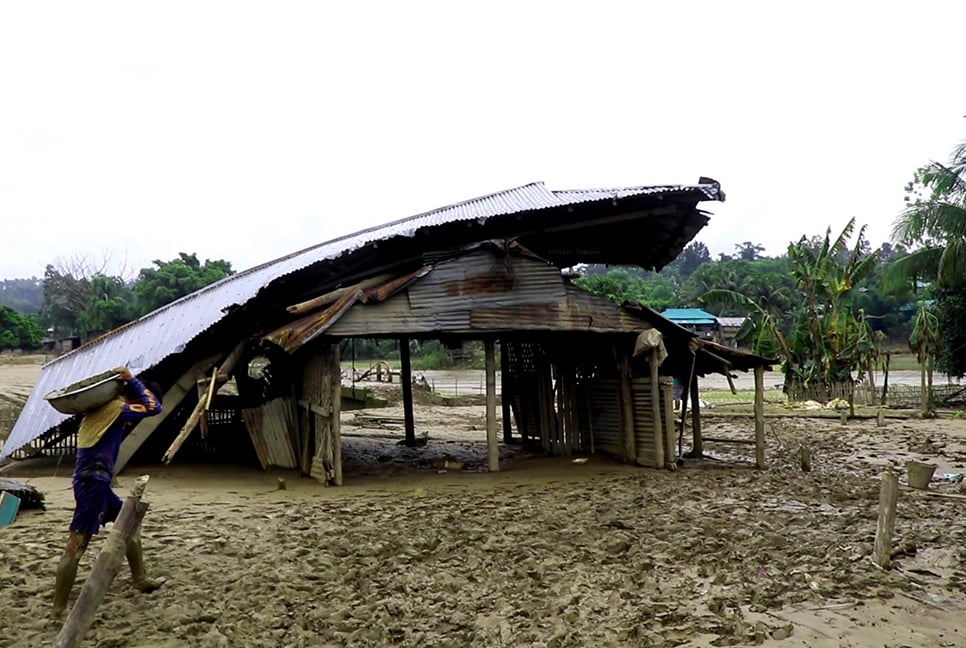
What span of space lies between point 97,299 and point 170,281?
338 inches

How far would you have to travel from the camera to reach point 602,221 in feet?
37.5

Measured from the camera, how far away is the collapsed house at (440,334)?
9.93 meters

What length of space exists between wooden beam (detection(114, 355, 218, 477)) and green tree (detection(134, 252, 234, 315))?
31.2 m

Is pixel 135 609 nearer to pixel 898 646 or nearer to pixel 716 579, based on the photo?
pixel 716 579

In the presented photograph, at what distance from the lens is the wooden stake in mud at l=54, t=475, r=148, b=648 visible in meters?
3.71

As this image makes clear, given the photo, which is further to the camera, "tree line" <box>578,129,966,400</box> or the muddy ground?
"tree line" <box>578,129,966,400</box>

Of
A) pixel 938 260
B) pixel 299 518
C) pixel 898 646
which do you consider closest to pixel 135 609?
pixel 299 518

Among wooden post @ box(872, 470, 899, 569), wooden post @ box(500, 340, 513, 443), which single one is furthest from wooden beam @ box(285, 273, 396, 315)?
wooden post @ box(872, 470, 899, 569)

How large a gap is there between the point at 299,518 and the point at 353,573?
6.32ft

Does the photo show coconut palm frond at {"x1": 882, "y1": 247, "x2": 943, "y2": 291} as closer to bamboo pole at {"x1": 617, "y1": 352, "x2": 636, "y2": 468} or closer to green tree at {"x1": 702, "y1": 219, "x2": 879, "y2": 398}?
green tree at {"x1": 702, "y1": 219, "x2": 879, "y2": 398}

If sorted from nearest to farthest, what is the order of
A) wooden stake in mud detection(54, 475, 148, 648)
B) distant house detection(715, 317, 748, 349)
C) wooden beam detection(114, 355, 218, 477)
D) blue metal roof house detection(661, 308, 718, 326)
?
wooden stake in mud detection(54, 475, 148, 648) < wooden beam detection(114, 355, 218, 477) < blue metal roof house detection(661, 308, 718, 326) < distant house detection(715, 317, 748, 349)

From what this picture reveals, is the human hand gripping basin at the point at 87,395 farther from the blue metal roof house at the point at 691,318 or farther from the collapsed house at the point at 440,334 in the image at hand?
the blue metal roof house at the point at 691,318

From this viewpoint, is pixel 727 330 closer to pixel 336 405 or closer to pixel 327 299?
pixel 327 299

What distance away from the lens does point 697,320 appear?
144 ft
